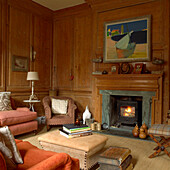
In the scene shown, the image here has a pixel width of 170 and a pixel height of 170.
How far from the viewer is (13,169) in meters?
1.46

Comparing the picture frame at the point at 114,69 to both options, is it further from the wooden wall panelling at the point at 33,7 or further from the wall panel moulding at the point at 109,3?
the wooden wall panelling at the point at 33,7

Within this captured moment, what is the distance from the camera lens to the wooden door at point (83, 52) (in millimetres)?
5340

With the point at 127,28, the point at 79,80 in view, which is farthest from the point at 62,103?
the point at 127,28

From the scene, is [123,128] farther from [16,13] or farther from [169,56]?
[16,13]

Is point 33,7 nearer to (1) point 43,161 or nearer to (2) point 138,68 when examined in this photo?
(2) point 138,68

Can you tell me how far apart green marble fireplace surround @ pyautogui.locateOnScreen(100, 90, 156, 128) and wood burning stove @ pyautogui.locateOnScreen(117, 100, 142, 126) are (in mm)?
237

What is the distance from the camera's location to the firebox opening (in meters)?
4.66

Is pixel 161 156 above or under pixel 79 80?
under

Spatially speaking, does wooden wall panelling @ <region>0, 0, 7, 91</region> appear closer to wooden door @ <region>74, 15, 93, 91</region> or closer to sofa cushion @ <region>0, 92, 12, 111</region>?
sofa cushion @ <region>0, 92, 12, 111</region>

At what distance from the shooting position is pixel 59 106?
4.94m

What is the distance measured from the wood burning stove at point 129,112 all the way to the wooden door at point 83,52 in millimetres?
1045

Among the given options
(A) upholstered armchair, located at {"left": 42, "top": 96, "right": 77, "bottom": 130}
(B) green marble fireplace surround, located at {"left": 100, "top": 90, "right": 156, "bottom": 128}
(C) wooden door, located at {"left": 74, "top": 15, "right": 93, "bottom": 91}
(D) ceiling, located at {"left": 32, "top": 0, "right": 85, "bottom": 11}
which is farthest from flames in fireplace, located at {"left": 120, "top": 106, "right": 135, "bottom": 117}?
(D) ceiling, located at {"left": 32, "top": 0, "right": 85, "bottom": 11}

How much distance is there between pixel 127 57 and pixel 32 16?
2.88m

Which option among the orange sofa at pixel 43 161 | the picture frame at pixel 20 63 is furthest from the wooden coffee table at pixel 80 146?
the picture frame at pixel 20 63
